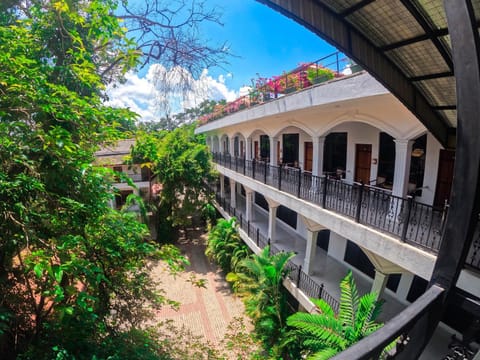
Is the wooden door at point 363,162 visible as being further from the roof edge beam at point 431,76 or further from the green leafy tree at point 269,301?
the roof edge beam at point 431,76

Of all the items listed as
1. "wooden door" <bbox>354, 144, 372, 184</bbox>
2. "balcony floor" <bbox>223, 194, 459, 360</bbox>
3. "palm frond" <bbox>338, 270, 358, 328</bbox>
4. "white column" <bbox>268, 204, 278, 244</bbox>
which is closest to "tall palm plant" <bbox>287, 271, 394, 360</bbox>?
"palm frond" <bbox>338, 270, 358, 328</bbox>

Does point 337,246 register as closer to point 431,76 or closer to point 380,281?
point 380,281

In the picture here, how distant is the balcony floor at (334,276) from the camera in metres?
5.99

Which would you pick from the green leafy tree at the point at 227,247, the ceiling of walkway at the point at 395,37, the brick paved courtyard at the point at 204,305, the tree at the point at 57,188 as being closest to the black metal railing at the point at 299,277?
the green leafy tree at the point at 227,247

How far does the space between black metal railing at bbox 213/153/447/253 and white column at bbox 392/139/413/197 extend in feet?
1.21

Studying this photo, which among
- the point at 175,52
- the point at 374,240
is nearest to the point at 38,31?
the point at 175,52

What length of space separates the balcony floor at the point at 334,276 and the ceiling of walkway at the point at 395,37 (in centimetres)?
577

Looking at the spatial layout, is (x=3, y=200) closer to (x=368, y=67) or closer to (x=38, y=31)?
Answer: (x=38, y=31)

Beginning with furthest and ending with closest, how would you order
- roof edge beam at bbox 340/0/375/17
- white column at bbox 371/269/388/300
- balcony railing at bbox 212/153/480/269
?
white column at bbox 371/269/388/300
balcony railing at bbox 212/153/480/269
roof edge beam at bbox 340/0/375/17

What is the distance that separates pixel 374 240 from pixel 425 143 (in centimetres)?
378

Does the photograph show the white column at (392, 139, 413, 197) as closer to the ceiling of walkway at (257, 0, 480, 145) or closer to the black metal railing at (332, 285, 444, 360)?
the ceiling of walkway at (257, 0, 480, 145)

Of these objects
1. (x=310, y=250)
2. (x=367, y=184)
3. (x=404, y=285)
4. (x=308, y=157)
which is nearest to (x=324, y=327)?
(x=310, y=250)

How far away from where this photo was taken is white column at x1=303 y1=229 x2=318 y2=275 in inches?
323

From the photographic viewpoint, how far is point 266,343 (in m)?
7.85
